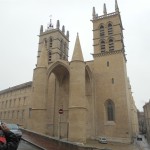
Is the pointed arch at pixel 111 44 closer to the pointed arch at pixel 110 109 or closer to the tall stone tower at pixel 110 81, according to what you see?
the tall stone tower at pixel 110 81

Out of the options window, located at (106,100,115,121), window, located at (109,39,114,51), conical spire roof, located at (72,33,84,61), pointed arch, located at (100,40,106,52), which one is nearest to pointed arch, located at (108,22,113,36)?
window, located at (109,39,114,51)

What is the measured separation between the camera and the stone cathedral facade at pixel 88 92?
22.7 meters

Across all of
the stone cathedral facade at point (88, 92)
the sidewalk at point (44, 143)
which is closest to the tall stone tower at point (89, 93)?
the stone cathedral facade at point (88, 92)

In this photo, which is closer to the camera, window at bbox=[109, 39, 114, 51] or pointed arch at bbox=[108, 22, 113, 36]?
window at bbox=[109, 39, 114, 51]

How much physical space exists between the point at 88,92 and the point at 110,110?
13.6 ft

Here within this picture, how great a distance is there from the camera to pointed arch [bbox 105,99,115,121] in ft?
86.6

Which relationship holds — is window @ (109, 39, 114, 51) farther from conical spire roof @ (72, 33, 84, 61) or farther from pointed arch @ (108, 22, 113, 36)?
conical spire roof @ (72, 33, 84, 61)

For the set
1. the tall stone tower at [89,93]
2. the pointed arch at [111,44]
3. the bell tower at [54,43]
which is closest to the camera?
the tall stone tower at [89,93]

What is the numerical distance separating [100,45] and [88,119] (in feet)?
40.3

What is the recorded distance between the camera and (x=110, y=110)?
26.7m

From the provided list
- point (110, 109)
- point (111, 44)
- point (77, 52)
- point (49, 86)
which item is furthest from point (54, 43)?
point (110, 109)

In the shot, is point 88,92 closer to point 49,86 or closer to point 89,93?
point 89,93

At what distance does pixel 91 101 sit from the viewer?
27.5 m

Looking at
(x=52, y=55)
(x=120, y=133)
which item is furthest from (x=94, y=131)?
(x=52, y=55)
